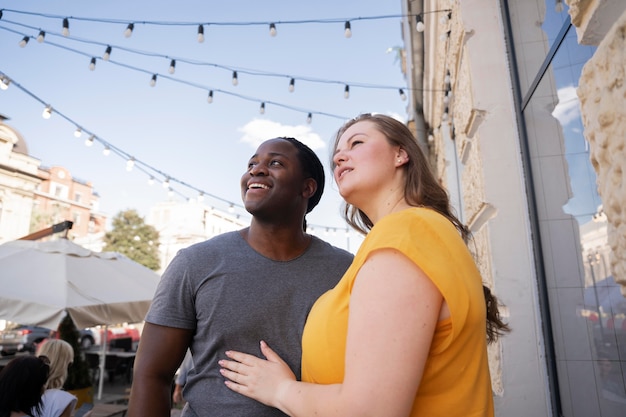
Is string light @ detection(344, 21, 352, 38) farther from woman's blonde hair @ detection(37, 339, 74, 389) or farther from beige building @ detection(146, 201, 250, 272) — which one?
beige building @ detection(146, 201, 250, 272)

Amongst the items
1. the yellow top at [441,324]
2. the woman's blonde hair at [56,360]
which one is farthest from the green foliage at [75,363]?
the yellow top at [441,324]

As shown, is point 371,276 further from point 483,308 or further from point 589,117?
point 589,117

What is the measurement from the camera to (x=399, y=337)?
0.80m

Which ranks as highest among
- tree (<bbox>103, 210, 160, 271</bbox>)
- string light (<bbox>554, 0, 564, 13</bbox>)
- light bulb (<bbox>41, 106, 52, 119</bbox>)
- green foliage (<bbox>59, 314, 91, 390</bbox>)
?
tree (<bbox>103, 210, 160, 271</bbox>)

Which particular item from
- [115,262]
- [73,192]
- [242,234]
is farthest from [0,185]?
[242,234]

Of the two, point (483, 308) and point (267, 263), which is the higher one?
point (267, 263)

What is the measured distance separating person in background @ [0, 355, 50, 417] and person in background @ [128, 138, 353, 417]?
238cm

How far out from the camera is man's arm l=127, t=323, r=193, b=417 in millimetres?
1305

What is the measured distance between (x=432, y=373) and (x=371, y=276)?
27cm

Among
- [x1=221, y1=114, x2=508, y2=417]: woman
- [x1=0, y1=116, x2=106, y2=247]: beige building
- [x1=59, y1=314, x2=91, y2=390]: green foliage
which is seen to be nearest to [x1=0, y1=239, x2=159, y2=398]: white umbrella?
Result: [x1=59, y1=314, x2=91, y2=390]: green foliage

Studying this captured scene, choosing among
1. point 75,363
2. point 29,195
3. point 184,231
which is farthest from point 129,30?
point 184,231

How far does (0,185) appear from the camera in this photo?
1003 inches

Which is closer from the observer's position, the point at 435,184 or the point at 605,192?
the point at 605,192

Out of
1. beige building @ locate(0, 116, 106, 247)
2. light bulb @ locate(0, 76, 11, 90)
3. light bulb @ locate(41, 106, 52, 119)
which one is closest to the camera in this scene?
light bulb @ locate(0, 76, 11, 90)
